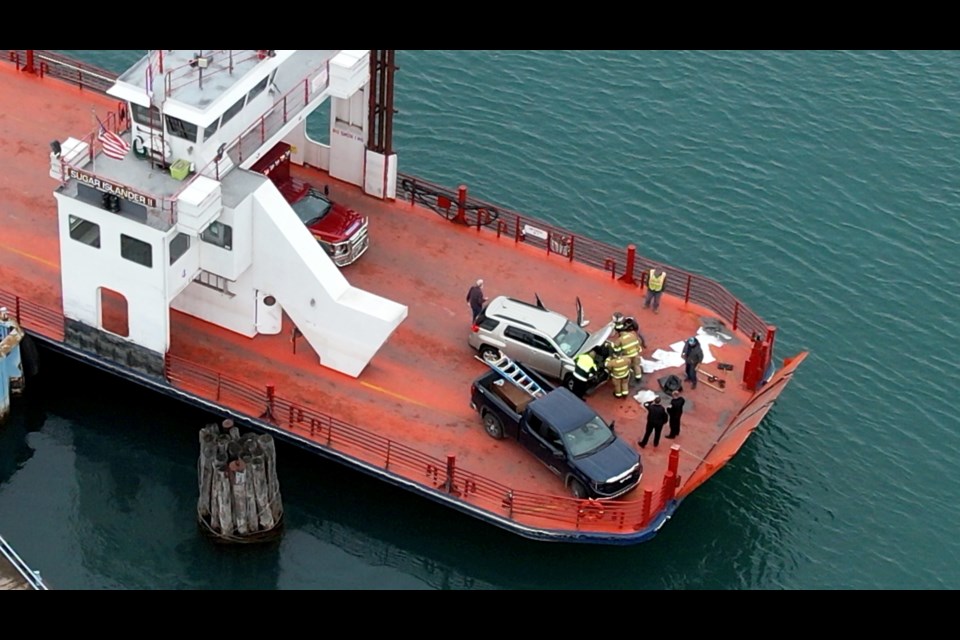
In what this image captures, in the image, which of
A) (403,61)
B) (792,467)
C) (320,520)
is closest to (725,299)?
(792,467)

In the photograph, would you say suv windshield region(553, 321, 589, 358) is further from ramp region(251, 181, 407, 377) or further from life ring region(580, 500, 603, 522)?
life ring region(580, 500, 603, 522)

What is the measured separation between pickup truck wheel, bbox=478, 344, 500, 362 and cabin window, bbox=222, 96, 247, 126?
10.3 meters

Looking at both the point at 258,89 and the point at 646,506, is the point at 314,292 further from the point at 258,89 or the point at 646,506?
the point at 646,506

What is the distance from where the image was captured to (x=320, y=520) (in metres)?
56.8

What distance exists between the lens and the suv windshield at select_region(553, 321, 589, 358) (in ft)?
187

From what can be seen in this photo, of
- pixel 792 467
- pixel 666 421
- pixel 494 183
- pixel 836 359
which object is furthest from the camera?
pixel 494 183

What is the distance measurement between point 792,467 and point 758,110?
20980mm

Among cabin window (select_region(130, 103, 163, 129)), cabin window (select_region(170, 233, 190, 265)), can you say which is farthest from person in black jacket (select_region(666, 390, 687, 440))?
cabin window (select_region(130, 103, 163, 129))

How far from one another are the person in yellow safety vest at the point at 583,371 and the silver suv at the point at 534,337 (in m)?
0.17

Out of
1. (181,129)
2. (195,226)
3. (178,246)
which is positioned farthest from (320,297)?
(181,129)

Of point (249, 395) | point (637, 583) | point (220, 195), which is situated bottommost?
point (637, 583)

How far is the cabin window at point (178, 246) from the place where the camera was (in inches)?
2180

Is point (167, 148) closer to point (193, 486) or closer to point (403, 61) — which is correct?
point (193, 486)

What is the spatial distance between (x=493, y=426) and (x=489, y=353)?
3.04 meters
